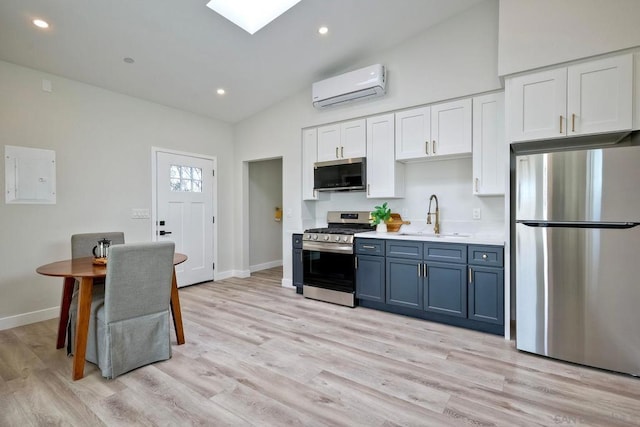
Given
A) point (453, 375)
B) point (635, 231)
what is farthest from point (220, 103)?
point (635, 231)

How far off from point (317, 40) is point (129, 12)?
184 cm

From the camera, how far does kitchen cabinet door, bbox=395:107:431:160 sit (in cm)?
354

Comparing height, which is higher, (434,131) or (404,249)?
(434,131)

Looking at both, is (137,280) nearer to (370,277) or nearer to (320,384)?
(320,384)

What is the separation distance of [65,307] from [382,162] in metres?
3.51

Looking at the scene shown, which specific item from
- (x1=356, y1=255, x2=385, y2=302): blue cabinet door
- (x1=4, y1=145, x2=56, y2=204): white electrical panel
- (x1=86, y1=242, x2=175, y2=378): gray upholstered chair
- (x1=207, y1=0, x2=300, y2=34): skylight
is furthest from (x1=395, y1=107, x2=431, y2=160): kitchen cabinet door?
(x1=4, y1=145, x2=56, y2=204): white electrical panel

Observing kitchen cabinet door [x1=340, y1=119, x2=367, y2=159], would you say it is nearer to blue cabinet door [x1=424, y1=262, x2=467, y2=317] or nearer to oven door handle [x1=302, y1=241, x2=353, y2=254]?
oven door handle [x1=302, y1=241, x2=353, y2=254]

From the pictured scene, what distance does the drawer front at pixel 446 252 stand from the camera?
9.92 feet

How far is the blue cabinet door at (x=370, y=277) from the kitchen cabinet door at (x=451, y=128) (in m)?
1.39

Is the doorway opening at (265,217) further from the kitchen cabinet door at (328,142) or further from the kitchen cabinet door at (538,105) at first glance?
the kitchen cabinet door at (538,105)

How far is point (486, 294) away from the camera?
2.91m

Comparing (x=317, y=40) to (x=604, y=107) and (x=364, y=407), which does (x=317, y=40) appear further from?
(x=364, y=407)

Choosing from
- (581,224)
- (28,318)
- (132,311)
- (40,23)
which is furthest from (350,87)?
(28,318)

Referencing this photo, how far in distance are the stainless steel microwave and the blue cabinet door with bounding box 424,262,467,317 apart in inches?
54.4
